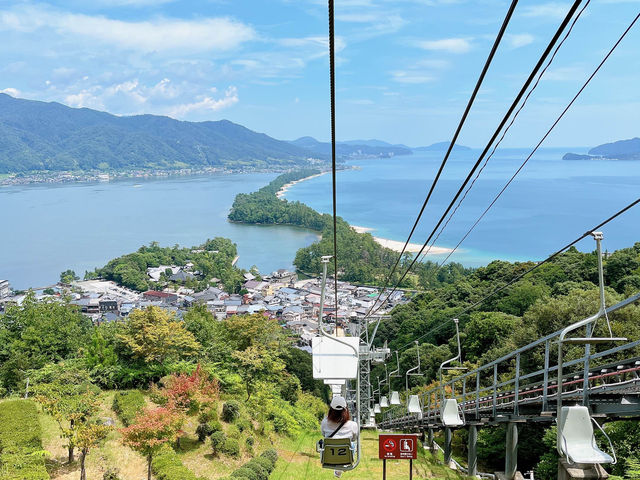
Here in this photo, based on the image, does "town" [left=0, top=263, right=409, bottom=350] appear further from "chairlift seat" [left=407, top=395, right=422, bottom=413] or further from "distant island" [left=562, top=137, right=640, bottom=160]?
"distant island" [left=562, top=137, right=640, bottom=160]

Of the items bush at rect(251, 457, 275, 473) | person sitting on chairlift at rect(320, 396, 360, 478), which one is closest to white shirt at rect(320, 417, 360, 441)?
person sitting on chairlift at rect(320, 396, 360, 478)

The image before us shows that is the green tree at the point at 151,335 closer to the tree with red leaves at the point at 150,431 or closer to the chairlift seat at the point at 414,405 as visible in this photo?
the tree with red leaves at the point at 150,431

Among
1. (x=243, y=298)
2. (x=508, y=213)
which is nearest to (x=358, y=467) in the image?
(x=243, y=298)

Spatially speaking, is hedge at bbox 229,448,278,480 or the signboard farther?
hedge at bbox 229,448,278,480

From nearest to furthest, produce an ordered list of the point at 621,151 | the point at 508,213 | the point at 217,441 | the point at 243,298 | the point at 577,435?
the point at 577,435, the point at 217,441, the point at 243,298, the point at 508,213, the point at 621,151

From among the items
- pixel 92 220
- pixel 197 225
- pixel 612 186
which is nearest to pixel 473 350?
pixel 197 225

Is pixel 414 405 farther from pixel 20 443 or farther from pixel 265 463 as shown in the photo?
pixel 20 443

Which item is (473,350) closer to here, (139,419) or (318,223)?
(139,419)
